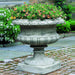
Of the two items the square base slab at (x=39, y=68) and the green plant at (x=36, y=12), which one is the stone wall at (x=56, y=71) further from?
the green plant at (x=36, y=12)

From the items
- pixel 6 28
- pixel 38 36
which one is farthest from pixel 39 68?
pixel 6 28

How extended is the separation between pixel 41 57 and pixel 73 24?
24.7ft

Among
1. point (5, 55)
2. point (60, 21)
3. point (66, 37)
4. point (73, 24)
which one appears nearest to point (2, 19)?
point (5, 55)

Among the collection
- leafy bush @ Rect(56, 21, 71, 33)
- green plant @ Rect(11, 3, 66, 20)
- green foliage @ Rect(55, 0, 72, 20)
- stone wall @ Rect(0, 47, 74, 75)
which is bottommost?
stone wall @ Rect(0, 47, 74, 75)

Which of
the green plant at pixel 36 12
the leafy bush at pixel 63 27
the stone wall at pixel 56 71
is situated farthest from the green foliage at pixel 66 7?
the green plant at pixel 36 12

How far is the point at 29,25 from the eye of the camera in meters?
4.83

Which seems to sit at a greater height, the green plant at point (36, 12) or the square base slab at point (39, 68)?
the green plant at point (36, 12)

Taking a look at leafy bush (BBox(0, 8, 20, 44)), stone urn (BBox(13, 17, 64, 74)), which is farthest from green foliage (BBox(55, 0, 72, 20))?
stone urn (BBox(13, 17, 64, 74))

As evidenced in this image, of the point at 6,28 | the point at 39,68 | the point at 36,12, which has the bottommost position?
the point at 39,68

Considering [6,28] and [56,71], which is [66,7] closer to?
[6,28]

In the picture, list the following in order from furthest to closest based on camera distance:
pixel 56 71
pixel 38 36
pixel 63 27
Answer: pixel 63 27
pixel 56 71
pixel 38 36

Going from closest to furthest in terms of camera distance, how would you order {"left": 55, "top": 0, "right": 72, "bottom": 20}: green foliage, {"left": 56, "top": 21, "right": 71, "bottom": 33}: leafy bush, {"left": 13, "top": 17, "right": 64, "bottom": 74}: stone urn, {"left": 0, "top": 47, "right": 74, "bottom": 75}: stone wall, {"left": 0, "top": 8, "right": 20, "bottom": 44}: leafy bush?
{"left": 13, "top": 17, "right": 64, "bottom": 74}: stone urn → {"left": 0, "top": 47, "right": 74, "bottom": 75}: stone wall → {"left": 0, "top": 8, "right": 20, "bottom": 44}: leafy bush → {"left": 56, "top": 21, "right": 71, "bottom": 33}: leafy bush → {"left": 55, "top": 0, "right": 72, "bottom": 20}: green foliage

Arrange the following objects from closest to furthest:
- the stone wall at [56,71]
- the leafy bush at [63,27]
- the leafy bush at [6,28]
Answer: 1. the stone wall at [56,71]
2. the leafy bush at [6,28]
3. the leafy bush at [63,27]

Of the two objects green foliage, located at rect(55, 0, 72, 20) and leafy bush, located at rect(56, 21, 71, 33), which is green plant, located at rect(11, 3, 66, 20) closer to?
leafy bush, located at rect(56, 21, 71, 33)
